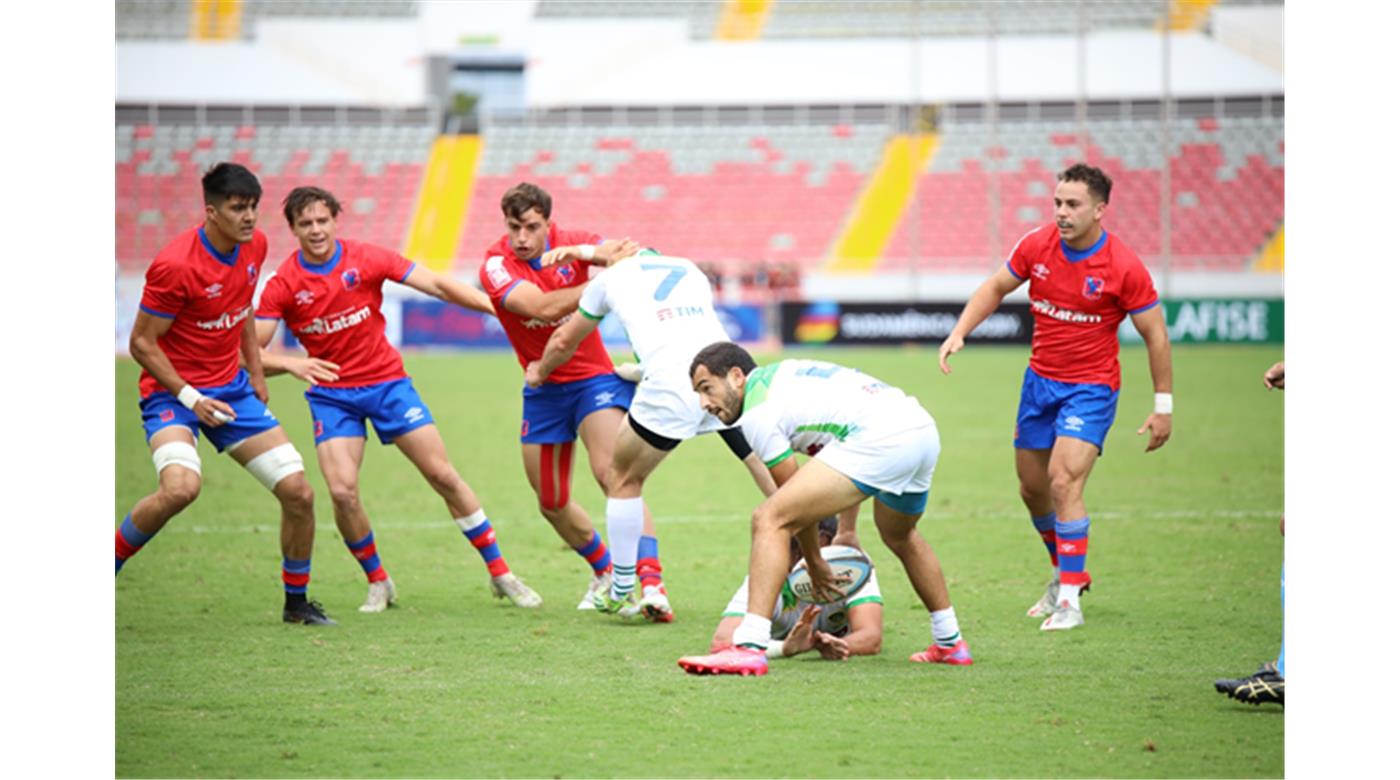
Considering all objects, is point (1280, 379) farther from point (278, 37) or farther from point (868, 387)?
point (278, 37)

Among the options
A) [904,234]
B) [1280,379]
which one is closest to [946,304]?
[904,234]

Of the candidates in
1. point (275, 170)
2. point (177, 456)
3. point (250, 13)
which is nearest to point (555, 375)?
point (177, 456)

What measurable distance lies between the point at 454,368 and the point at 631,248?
19459mm

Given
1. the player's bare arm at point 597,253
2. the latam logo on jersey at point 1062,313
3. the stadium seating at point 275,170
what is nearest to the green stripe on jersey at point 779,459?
the player's bare arm at point 597,253

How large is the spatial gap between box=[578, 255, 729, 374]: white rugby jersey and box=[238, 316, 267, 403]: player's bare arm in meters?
1.77

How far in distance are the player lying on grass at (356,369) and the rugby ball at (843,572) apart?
73.4 inches

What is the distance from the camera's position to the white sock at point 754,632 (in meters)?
6.71

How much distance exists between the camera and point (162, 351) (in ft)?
25.7

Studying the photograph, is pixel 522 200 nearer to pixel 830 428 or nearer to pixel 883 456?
pixel 830 428

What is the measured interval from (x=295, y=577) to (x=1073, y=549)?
3.86 m

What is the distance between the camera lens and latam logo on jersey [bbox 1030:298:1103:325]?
27.8 feet

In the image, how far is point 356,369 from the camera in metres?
8.70

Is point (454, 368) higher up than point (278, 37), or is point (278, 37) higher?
point (278, 37)

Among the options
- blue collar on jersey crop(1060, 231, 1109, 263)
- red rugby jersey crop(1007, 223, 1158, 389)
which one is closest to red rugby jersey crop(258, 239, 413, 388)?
red rugby jersey crop(1007, 223, 1158, 389)
